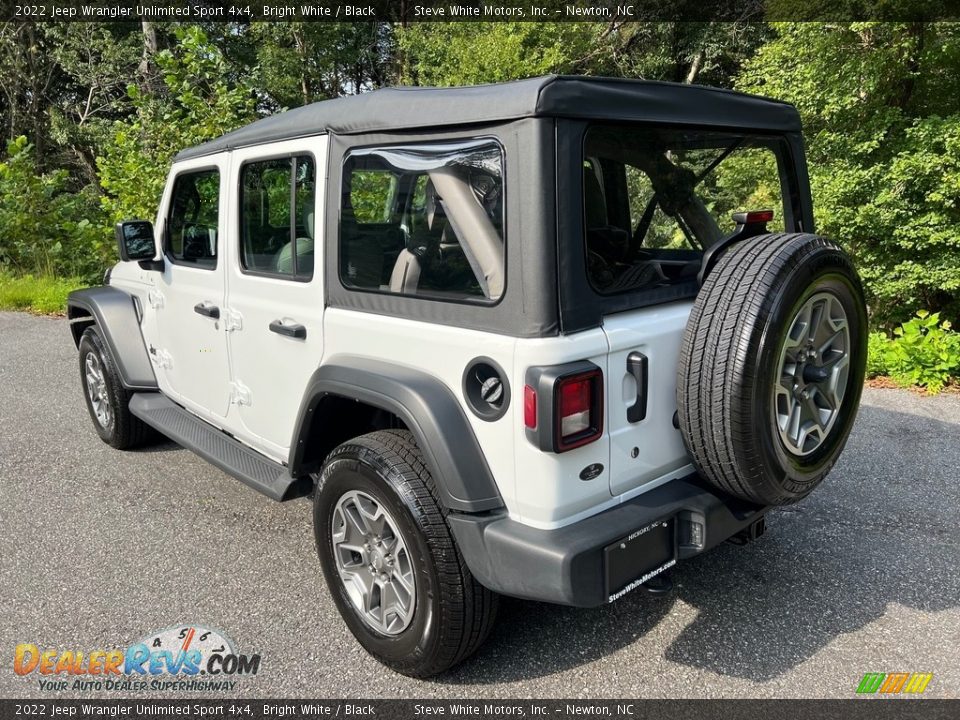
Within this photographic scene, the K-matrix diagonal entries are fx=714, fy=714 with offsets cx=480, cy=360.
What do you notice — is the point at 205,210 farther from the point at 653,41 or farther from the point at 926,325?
the point at 653,41

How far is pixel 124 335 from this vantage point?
4484 millimetres

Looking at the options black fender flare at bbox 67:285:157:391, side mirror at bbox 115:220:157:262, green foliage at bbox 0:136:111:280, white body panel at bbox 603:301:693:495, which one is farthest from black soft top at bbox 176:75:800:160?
green foliage at bbox 0:136:111:280

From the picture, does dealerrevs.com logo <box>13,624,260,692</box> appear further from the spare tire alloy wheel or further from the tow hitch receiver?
the spare tire alloy wheel

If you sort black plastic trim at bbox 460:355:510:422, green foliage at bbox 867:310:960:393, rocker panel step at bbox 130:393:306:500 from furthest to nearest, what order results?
1. green foliage at bbox 867:310:960:393
2. rocker panel step at bbox 130:393:306:500
3. black plastic trim at bbox 460:355:510:422

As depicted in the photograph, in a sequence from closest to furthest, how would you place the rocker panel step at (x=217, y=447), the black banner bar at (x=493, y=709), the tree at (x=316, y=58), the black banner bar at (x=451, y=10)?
the black banner bar at (x=493, y=709) → the rocker panel step at (x=217, y=447) → the black banner bar at (x=451, y=10) → the tree at (x=316, y=58)

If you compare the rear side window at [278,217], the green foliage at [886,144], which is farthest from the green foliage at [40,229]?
the green foliage at [886,144]

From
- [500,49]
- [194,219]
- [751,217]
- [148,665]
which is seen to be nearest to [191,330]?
[194,219]

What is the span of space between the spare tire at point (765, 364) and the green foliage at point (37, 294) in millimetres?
10536

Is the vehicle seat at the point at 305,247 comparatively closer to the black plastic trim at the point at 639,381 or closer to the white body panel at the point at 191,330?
the white body panel at the point at 191,330

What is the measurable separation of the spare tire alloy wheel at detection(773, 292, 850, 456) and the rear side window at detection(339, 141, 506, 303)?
1.04 meters

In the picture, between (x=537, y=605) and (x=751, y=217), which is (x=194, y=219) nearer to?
(x=537, y=605)

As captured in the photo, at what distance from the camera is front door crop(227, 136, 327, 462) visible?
288cm

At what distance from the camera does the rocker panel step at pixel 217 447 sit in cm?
308

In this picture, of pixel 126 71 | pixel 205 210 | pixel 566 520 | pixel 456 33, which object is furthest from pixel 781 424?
pixel 126 71
